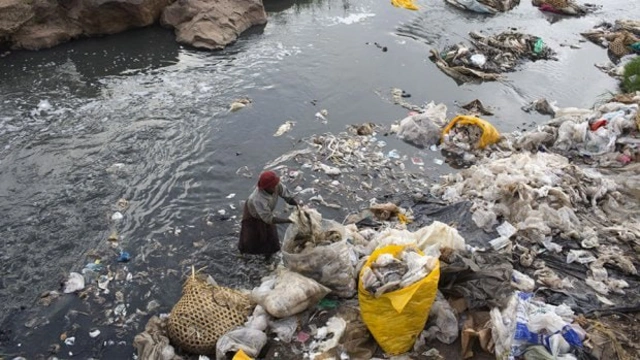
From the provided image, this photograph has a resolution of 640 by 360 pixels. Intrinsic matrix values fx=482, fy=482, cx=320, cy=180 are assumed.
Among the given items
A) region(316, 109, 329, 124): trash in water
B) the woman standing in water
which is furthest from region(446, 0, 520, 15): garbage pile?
the woman standing in water

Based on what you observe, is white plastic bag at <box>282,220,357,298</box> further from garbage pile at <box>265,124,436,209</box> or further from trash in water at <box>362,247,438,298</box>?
garbage pile at <box>265,124,436,209</box>

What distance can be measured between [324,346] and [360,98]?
19.9 feet

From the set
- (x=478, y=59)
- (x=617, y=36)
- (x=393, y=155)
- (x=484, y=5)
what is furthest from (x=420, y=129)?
(x=617, y=36)

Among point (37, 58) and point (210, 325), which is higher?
point (37, 58)

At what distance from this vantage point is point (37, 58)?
33.5 feet

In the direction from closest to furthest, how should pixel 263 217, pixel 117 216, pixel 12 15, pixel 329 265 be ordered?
pixel 329 265
pixel 263 217
pixel 117 216
pixel 12 15

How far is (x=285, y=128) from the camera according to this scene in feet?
28.1

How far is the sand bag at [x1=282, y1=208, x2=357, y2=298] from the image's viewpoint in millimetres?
4832

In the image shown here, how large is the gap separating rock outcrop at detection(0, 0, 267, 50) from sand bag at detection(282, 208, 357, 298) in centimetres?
734

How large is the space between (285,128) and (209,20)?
4.60 meters

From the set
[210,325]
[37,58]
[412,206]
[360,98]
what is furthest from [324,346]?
[37,58]

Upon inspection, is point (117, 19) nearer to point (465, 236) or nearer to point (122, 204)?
point (122, 204)

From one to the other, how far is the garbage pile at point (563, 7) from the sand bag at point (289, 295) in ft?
46.6

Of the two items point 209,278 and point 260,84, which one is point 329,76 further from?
point 209,278
